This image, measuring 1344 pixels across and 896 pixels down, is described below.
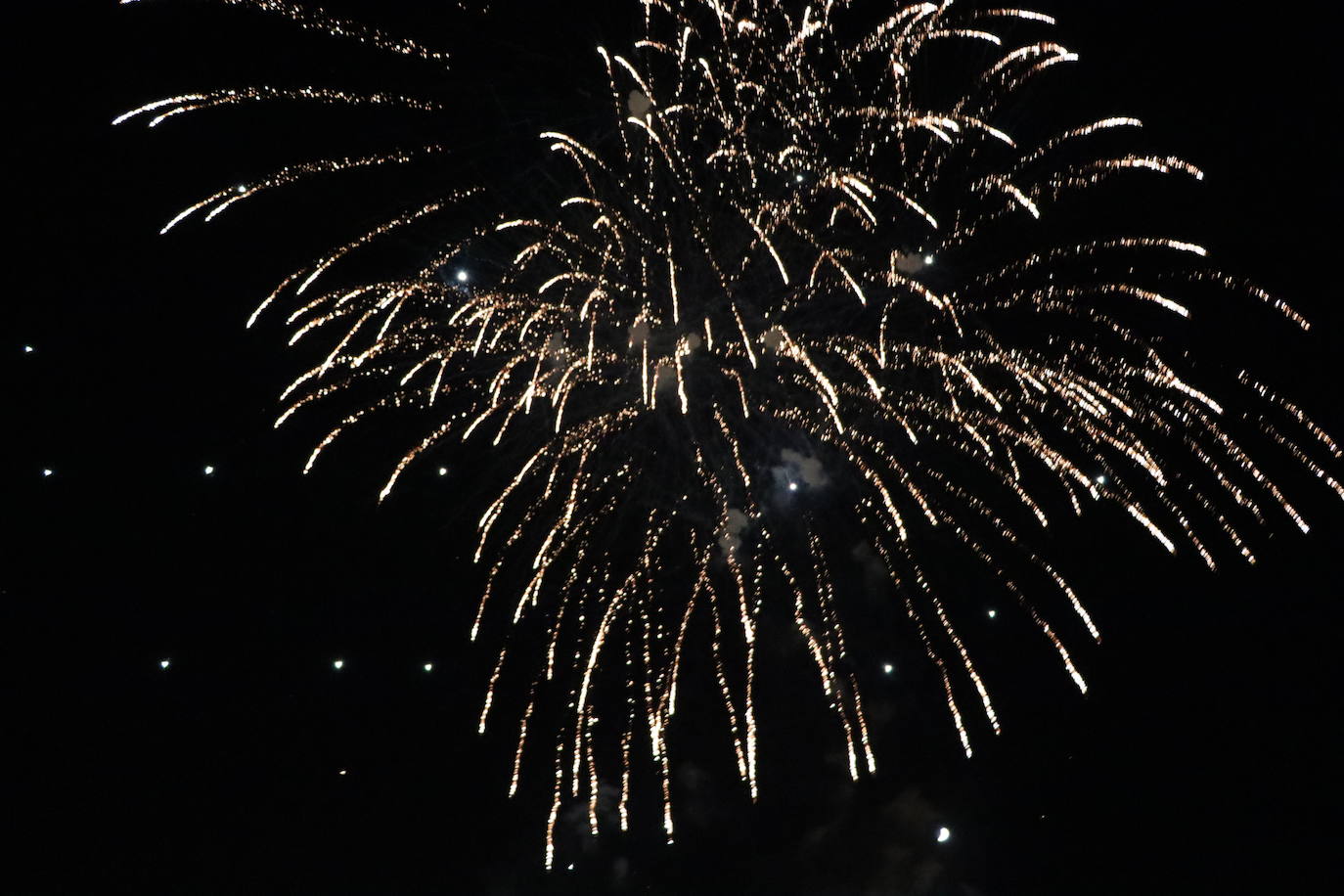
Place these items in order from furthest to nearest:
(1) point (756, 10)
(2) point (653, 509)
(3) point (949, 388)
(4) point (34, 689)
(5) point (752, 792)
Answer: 1. (5) point (752, 792)
2. (4) point (34, 689)
3. (2) point (653, 509)
4. (3) point (949, 388)
5. (1) point (756, 10)

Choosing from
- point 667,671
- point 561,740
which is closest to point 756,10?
point 667,671

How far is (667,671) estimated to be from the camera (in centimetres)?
797

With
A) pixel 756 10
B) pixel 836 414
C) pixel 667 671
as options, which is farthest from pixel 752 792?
pixel 756 10

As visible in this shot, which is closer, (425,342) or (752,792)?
(425,342)

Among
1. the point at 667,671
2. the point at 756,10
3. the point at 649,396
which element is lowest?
the point at 667,671

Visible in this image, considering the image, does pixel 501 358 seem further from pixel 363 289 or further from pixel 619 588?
pixel 619 588

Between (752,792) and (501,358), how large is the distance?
250 inches

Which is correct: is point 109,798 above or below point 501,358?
below

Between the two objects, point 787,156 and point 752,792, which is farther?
point 752,792

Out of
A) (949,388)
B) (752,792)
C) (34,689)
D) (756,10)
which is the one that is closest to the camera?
(756,10)

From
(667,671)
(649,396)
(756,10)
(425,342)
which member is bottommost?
(667,671)

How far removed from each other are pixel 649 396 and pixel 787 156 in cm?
192

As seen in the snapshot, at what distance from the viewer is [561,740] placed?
953cm

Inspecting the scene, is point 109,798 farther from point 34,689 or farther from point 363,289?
point 363,289
